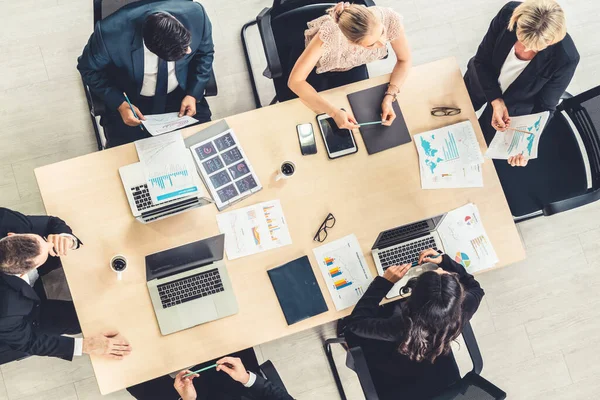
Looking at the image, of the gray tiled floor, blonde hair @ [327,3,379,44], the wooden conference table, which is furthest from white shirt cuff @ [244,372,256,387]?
blonde hair @ [327,3,379,44]

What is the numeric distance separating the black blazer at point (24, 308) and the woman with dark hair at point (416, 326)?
1.24 metres

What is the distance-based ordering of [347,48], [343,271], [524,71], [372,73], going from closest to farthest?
[343,271] → [347,48] → [524,71] → [372,73]

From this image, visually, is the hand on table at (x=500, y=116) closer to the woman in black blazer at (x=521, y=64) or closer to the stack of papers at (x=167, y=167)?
the woman in black blazer at (x=521, y=64)

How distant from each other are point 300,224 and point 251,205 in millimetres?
226

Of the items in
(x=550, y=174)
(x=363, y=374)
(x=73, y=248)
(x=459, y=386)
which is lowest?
(x=459, y=386)

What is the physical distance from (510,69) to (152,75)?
1.70 m

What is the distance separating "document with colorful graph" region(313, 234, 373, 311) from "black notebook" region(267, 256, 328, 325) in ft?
0.19

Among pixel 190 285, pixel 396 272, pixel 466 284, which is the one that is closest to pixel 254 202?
pixel 190 285

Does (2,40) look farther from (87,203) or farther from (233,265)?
(233,265)

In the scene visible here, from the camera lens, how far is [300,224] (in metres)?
2.21

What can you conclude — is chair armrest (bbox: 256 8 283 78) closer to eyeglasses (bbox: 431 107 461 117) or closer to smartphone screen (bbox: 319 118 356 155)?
smartphone screen (bbox: 319 118 356 155)

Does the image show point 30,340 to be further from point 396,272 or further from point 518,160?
point 518,160

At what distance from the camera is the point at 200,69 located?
247cm

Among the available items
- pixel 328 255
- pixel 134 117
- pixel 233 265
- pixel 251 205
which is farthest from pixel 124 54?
pixel 328 255
